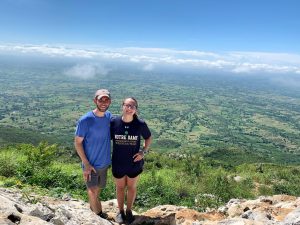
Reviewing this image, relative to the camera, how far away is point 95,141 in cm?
685

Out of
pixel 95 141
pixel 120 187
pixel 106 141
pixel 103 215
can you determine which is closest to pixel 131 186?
pixel 120 187

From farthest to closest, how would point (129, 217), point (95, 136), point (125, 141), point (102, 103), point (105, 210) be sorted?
point (105, 210)
point (129, 217)
point (125, 141)
point (95, 136)
point (102, 103)

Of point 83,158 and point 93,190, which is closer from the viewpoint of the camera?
point 83,158

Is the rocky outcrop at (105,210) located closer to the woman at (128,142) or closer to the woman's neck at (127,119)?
the woman at (128,142)

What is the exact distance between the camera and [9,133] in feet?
373

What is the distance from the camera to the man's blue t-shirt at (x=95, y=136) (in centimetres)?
674

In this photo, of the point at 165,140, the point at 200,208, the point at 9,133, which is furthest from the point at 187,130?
the point at 200,208

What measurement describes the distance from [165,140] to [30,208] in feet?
477

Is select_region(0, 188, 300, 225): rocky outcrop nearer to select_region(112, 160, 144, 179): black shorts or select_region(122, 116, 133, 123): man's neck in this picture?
select_region(112, 160, 144, 179): black shorts

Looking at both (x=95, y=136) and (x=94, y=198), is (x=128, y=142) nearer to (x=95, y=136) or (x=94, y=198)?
(x=95, y=136)

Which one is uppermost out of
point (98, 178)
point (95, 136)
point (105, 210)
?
point (95, 136)

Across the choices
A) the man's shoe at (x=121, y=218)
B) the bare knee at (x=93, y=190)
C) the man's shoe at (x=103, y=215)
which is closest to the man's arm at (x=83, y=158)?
the bare knee at (x=93, y=190)

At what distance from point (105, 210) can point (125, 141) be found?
7.76 ft

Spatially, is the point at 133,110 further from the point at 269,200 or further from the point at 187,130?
the point at 187,130
